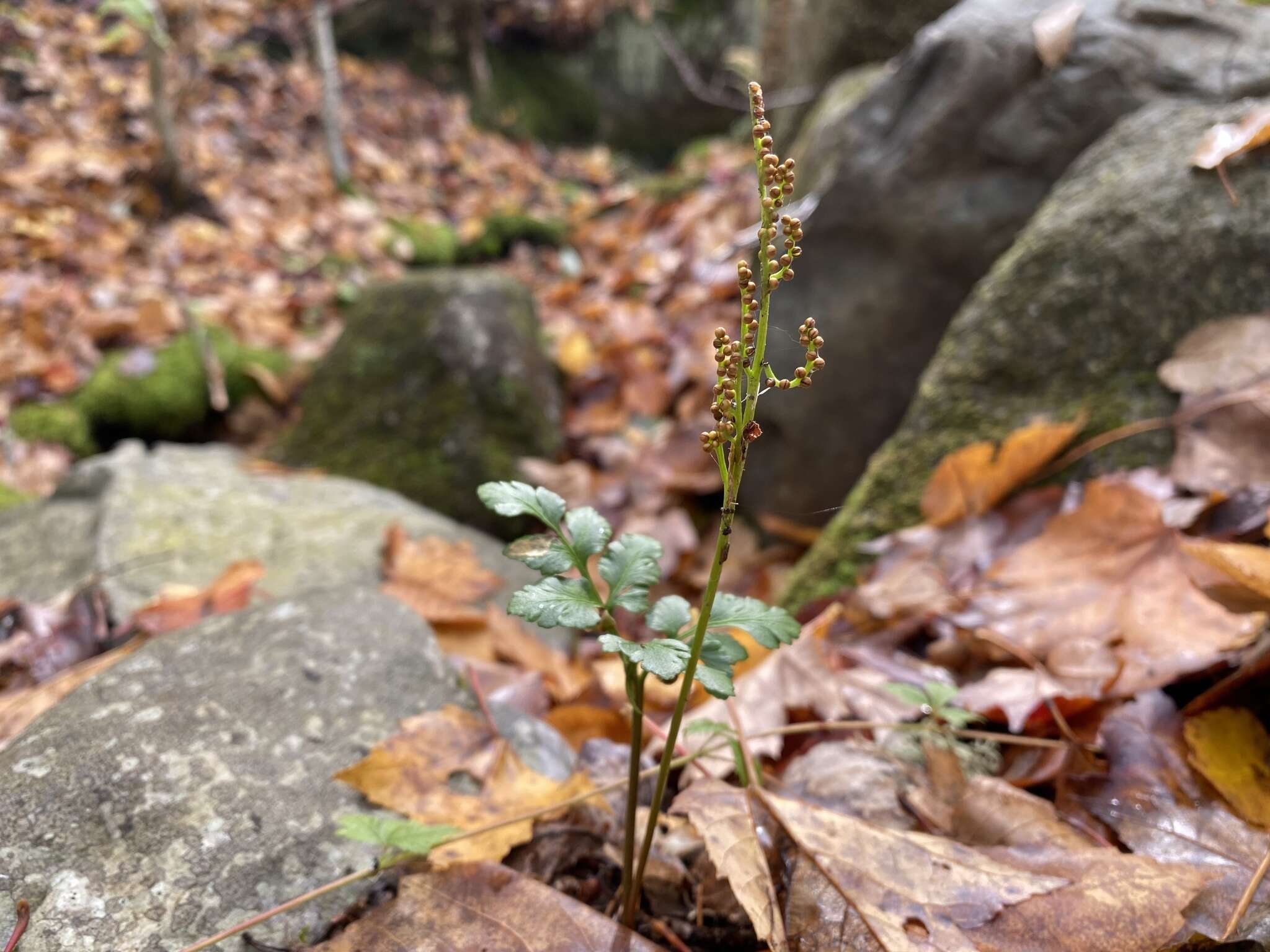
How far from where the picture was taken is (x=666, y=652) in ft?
2.08

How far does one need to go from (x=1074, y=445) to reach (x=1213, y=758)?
0.72 metres

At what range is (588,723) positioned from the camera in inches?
49.1

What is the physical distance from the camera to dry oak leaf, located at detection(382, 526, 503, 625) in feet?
5.47

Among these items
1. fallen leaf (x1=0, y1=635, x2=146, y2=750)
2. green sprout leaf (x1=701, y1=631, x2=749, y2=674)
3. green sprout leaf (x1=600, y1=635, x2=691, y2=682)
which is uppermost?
green sprout leaf (x1=600, y1=635, x2=691, y2=682)

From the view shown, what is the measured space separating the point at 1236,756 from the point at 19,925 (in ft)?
4.08

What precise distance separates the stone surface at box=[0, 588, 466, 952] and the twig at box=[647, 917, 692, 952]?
1.03ft

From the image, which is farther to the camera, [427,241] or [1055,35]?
[427,241]

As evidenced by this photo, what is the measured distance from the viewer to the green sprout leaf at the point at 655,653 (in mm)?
610

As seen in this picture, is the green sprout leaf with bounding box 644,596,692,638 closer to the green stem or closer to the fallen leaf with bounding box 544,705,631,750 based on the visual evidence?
the green stem

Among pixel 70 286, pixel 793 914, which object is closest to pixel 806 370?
pixel 793 914

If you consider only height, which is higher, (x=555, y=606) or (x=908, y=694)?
(x=555, y=606)

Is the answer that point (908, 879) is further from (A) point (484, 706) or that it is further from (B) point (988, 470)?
(B) point (988, 470)

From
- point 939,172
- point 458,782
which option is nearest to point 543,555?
point 458,782

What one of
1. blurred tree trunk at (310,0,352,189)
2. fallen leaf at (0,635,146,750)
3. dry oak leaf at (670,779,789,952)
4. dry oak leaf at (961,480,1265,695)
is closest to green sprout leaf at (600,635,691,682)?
dry oak leaf at (670,779,789,952)
